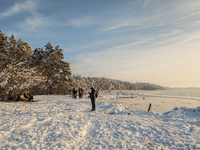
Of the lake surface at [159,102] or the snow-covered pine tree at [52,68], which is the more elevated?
the snow-covered pine tree at [52,68]

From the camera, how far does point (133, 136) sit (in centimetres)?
616

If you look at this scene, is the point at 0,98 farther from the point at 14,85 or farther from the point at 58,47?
the point at 58,47

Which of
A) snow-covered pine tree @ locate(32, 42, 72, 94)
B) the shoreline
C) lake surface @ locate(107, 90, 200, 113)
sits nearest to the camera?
the shoreline

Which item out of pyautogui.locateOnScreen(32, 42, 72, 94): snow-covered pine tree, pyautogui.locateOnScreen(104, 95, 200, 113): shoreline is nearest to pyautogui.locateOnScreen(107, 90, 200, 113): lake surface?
pyautogui.locateOnScreen(104, 95, 200, 113): shoreline

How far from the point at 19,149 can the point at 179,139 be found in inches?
256

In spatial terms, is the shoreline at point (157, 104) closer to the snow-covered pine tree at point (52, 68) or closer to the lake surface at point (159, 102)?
the lake surface at point (159, 102)

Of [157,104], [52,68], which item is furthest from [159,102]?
Answer: [52,68]

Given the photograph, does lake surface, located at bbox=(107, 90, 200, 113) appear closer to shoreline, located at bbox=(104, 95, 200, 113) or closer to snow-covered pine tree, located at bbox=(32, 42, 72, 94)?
shoreline, located at bbox=(104, 95, 200, 113)

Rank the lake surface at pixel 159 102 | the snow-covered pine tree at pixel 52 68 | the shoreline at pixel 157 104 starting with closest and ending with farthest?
the shoreline at pixel 157 104 → the lake surface at pixel 159 102 → the snow-covered pine tree at pixel 52 68

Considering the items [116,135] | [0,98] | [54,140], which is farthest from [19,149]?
[0,98]

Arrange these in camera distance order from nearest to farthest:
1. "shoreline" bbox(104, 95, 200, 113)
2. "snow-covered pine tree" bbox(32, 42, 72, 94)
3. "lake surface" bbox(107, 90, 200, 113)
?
"shoreline" bbox(104, 95, 200, 113) → "lake surface" bbox(107, 90, 200, 113) → "snow-covered pine tree" bbox(32, 42, 72, 94)

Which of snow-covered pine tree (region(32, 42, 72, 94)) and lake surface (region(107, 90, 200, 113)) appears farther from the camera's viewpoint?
snow-covered pine tree (region(32, 42, 72, 94))

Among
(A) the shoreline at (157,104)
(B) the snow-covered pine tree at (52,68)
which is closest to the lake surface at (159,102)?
(A) the shoreline at (157,104)

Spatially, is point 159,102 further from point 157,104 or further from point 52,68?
point 52,68
